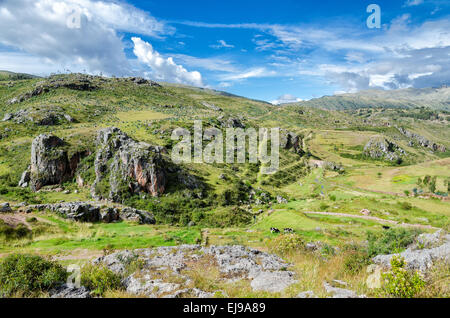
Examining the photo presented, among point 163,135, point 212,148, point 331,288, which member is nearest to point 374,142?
point 212,148

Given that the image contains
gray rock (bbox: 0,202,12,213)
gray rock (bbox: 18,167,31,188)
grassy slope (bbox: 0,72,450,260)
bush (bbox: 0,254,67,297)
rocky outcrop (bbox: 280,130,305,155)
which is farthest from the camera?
rocky outcrop (bbox: 280,130,305,155)

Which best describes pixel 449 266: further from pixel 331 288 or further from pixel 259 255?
pixel 259 255

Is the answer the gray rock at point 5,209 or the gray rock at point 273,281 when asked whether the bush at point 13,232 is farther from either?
the gray rock at point 273,281

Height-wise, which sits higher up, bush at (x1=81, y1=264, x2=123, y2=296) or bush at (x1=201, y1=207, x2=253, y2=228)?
bush at (x1=81, y1=264, x2=123, y2=296)

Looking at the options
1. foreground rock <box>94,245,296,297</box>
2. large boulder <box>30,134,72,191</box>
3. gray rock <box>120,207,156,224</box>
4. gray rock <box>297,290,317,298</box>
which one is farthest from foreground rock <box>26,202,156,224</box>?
gray rock <box>297,290,317,298</box>

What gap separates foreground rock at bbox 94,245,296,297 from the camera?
10.4 meters

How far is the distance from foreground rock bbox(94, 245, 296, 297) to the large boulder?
43256mm

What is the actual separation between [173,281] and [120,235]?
64.4ft

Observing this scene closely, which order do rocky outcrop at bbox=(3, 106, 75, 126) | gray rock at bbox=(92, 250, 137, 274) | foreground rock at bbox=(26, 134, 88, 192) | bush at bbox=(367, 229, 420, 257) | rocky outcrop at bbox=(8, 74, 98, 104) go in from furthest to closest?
1. rocky outcrop at bbox=(8, 74, 98, 104)
2. rocky outcrop at bbox=(3, 106, 75, 126)
3. foreground rock at bbox=(26, 134, 88, 192)
4. bush at bbox=(367, 229, 420, 257)
5. gray rock at bbox=(92, 250, 137, 274)

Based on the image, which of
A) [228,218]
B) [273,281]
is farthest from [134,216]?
[273,281]

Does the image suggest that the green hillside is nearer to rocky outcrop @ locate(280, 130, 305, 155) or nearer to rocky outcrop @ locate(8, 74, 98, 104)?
rocky outcrop @ locate(280, 130, 305, 155)

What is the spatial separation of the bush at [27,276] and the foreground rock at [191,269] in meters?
3.26

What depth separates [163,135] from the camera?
292ft

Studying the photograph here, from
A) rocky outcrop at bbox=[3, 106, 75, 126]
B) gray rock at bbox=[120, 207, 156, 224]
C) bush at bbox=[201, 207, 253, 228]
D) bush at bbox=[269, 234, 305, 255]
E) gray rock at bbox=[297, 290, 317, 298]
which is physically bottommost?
bush at bbox=[201, 207, 253, 228]
